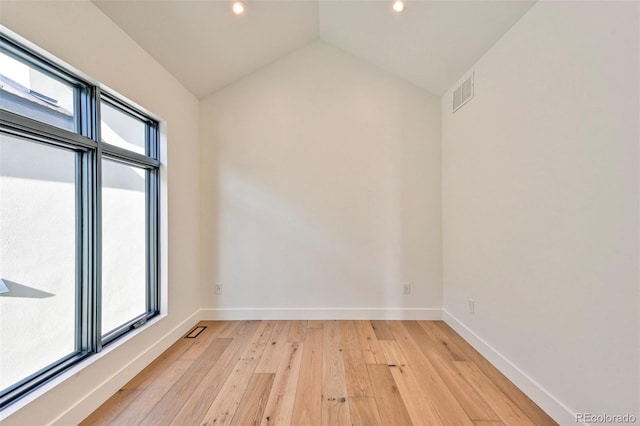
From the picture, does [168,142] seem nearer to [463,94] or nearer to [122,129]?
[122,129]

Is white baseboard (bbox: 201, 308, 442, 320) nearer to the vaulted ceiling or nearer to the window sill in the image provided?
the window sill

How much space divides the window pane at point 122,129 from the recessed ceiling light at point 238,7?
1254 mm

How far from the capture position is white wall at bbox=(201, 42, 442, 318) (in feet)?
9.67

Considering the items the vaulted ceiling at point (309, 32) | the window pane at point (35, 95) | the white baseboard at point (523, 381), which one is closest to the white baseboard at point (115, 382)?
the window pane at point (35, 95)

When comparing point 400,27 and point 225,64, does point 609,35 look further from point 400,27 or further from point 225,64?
point 225,64

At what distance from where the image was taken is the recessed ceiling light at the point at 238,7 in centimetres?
210

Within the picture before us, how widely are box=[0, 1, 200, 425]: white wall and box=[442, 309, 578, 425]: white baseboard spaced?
9.12 ft

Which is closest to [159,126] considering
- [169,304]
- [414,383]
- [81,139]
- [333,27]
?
[81,139]

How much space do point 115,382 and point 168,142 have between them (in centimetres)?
197

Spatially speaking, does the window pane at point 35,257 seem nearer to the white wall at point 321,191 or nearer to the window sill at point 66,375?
the window sill at point 66,375

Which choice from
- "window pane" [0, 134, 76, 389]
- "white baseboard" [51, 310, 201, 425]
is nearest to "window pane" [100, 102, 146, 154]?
"window pane" [0, 134, 76, 389]

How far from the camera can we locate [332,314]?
2.94 metres

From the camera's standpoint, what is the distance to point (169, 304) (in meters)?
2.45

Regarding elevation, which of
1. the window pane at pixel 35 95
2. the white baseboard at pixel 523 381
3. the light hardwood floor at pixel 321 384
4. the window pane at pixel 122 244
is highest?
A: the window pane at pixel 35 95
